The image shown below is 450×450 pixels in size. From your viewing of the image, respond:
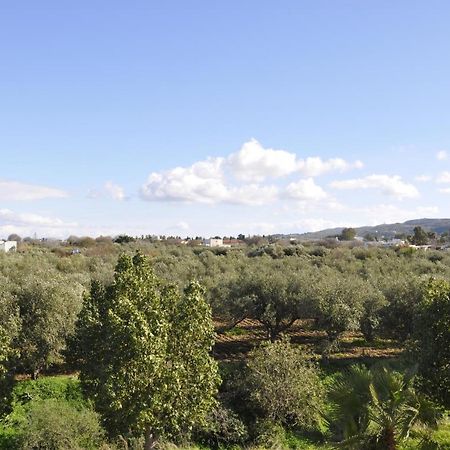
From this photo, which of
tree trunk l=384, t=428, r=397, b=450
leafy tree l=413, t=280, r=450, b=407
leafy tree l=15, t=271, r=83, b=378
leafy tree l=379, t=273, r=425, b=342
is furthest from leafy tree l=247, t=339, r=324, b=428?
leafy tree l=379, t=273, r=425, b=342

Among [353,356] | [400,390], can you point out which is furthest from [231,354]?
[400,390]

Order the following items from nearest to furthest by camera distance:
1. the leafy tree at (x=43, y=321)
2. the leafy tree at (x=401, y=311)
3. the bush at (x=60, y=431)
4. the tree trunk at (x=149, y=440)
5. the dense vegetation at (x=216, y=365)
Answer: the dense vegetation at (x=216, y=365), the tree trunk at (x=149, y=440), the bush at (x=60, y=431), the leafy tree at (x=43, y=321), the leafy tree at (x=401, y=311)

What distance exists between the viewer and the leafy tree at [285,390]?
23.7 meters

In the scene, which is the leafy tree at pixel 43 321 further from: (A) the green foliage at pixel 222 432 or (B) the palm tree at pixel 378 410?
(B) the palm tree at pixel 378 410

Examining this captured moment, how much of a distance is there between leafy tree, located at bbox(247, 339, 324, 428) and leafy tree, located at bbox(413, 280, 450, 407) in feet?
18.3

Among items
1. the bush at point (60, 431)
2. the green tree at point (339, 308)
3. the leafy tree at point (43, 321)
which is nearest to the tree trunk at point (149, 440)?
the bush at point (60, 431)

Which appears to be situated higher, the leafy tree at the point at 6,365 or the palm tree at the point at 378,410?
the palm tree at the point at 378,410

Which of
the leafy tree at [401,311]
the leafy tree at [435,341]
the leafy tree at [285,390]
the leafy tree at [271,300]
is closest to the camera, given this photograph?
the leafy tree at [435,341]

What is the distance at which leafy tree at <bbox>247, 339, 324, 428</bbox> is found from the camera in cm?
2369

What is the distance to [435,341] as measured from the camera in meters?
21.2

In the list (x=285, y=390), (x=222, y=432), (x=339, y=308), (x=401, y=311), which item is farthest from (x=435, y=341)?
(x=401, y=311)

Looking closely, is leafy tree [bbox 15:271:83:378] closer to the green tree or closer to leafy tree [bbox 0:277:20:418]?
leafy tree [bbox 0:277:20:418]

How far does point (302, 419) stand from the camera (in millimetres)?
23906

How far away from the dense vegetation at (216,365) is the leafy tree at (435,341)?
0.17 feet
